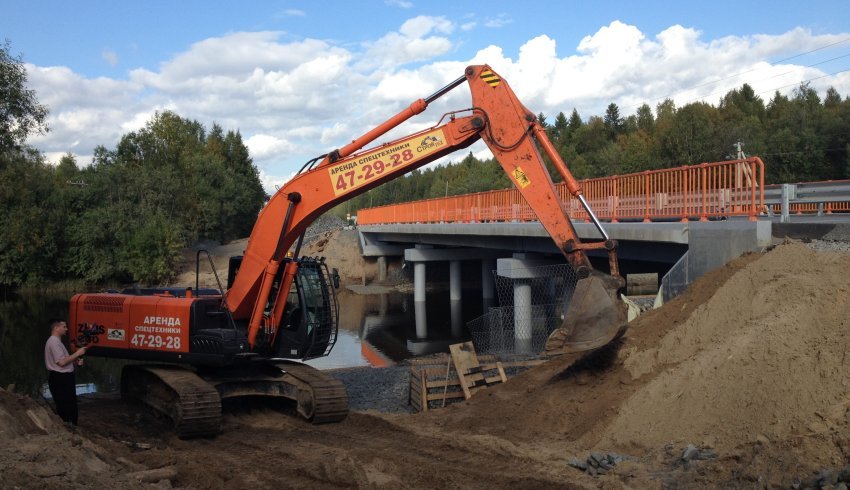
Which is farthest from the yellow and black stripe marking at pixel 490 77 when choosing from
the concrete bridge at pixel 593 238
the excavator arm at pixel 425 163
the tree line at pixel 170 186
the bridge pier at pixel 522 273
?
the tree line at pixel 170 186

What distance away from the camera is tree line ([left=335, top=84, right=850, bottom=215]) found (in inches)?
2188

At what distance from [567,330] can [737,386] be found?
230 cm

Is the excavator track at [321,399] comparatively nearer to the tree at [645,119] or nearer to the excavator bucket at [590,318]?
the excavator bucket at [590,318]

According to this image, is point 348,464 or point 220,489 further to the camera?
point 348,464

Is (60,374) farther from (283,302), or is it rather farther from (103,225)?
(103,225)

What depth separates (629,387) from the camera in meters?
9.86

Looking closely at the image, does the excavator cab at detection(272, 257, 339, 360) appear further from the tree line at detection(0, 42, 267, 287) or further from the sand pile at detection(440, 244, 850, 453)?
the tree line at detection(0, 42, 267, 287)

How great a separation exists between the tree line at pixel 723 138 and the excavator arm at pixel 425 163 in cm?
4788

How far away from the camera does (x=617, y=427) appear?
9.02m

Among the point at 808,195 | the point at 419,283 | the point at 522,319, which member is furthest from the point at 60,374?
the point at 419,283

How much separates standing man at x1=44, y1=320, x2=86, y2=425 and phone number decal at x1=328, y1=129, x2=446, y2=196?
14.4ft

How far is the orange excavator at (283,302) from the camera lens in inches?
418

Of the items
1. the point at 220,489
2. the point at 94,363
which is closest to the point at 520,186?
the point at 220,489

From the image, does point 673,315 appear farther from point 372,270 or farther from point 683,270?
point 372,270
